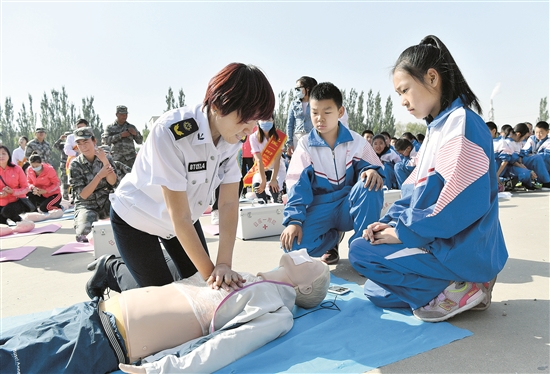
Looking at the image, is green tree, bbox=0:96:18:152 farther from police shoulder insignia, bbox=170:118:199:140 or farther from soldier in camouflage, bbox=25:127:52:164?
police shoulder insignia, bbox=170:118:199:140

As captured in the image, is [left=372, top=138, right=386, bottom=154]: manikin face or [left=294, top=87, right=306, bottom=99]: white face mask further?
[left=372, top=138, right=386, bottom=154]: manikin face

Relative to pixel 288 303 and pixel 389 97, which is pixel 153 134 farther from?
pixel 389 97

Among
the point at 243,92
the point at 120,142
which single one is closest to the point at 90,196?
the point at 120,142

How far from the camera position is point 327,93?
2742 mm

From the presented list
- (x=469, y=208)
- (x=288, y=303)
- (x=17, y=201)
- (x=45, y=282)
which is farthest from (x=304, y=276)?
(x=17, y=201)

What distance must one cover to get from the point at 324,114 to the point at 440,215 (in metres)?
1.28

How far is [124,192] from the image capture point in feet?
6.34

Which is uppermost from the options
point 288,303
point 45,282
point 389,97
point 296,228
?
point 389,97

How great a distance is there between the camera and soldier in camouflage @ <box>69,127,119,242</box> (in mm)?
4006

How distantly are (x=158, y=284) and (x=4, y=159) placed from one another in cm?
514

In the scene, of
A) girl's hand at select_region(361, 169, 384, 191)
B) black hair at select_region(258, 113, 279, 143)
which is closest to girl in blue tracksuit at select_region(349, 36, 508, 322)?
girl's hand at select_region(361, 169, 384, 191)

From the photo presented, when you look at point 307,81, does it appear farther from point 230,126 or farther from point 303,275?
point 230,126

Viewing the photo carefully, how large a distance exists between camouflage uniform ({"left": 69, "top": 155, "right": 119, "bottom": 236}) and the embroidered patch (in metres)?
2.75

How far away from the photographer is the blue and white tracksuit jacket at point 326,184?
274 centimetres
